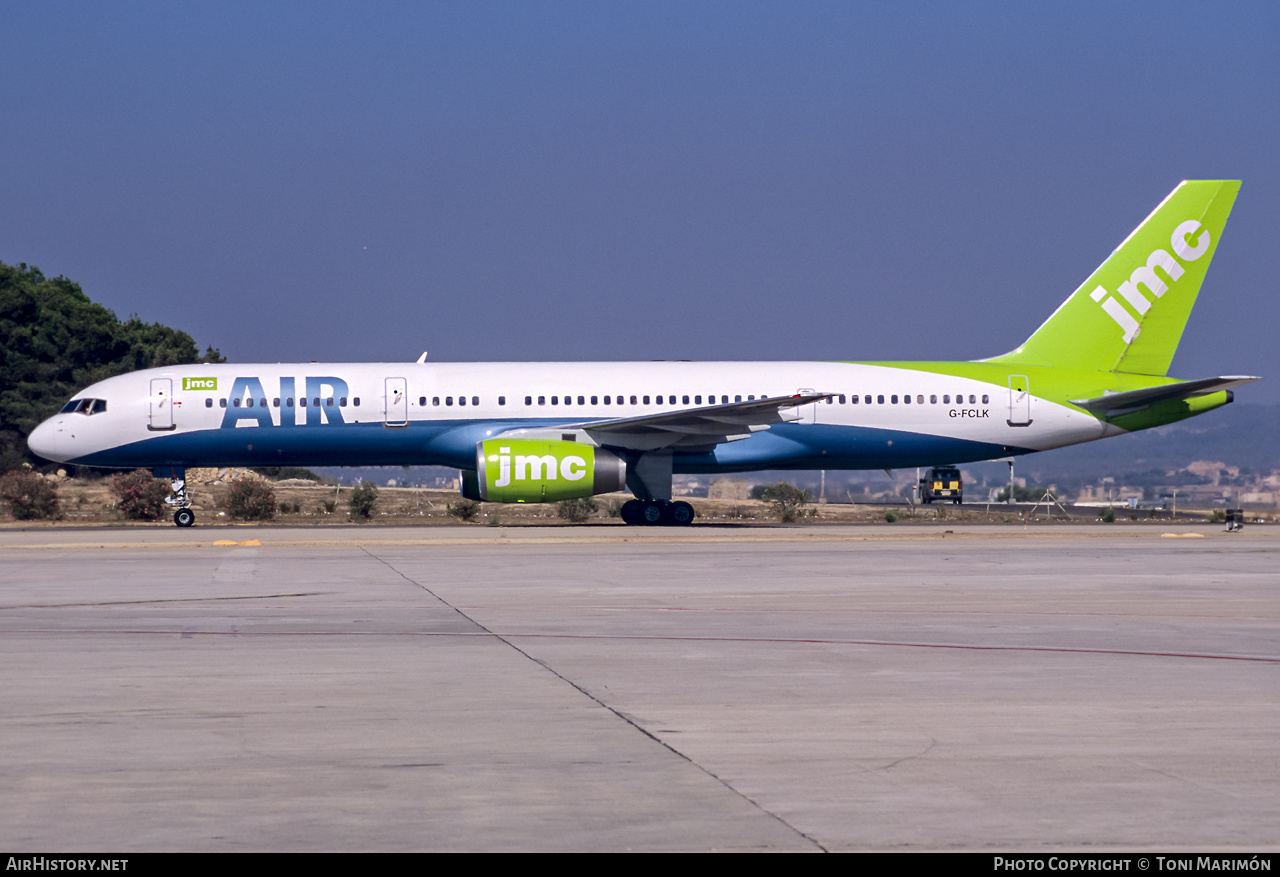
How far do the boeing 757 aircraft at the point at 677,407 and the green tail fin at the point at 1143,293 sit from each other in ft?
0.16

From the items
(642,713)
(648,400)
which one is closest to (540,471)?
(648,400)

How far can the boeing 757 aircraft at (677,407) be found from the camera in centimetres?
2988

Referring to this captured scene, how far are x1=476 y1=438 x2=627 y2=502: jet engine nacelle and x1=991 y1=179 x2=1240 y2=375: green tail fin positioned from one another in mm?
11221

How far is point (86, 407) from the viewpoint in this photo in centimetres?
3044

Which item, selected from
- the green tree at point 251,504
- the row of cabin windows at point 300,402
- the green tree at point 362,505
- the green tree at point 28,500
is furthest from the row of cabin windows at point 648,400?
the green tree at point 28,500

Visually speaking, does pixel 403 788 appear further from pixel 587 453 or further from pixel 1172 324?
pixel 1172 324

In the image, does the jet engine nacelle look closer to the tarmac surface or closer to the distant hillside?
the tarmac surface

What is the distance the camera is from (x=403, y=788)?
242 inches

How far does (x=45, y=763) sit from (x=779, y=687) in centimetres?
449

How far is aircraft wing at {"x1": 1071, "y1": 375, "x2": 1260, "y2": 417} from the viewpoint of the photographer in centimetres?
2925

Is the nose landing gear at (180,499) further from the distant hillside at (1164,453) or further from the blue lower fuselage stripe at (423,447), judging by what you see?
the distant hillside at (1164,453)
